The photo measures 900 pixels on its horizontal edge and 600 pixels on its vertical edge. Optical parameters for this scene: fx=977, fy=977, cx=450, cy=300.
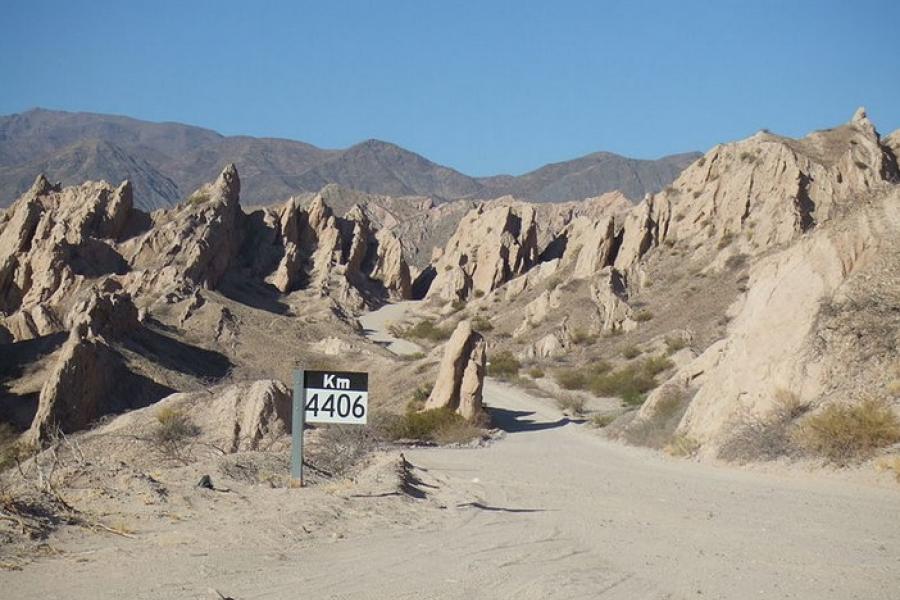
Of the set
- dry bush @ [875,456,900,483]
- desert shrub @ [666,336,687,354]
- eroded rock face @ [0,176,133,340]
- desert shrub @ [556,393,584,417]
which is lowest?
desert shrub @ [556,393,584,417]

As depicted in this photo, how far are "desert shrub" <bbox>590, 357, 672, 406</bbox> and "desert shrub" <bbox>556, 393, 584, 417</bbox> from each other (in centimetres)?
184

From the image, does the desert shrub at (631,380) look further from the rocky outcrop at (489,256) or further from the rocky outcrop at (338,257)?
the rocky outcrop at (489,256)

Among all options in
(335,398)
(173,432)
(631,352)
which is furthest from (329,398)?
(631,352)

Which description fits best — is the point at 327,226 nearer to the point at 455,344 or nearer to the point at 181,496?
the point at 455,344

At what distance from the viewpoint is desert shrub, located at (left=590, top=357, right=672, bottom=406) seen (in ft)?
121

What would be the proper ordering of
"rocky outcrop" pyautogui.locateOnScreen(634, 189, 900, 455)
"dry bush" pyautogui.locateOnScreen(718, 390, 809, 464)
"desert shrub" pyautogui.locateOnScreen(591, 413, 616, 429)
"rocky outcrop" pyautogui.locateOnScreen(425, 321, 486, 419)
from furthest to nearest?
"desert shrub" pyautogui.locateOnScreen(591, 413, 616, 429), "rocky outcrop" pyautogui.locateOnScreen(425, 321, 486, 419), "rocky outcrop" pyautogui.locateOnScreen(634, 189, 900, 455), "dry bush" pyautogui.locateOnScreen(718, 390, 809, 464)

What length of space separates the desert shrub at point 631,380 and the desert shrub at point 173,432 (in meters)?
19.4

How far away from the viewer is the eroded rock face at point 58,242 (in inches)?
2202

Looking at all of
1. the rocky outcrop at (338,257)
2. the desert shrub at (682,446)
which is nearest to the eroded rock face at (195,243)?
the rocky outcrop at (338,257)

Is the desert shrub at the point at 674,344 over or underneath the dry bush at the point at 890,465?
over

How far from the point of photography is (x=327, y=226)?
90.2m

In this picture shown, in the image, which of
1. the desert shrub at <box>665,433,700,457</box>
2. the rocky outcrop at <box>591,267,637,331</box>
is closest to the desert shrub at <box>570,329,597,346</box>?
the rocky outcrop at <box>591,267,637,331</box>

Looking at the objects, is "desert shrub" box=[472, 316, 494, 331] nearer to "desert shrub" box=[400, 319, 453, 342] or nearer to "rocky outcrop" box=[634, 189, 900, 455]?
"desert shrub" box=[400, 319, 453, 342]

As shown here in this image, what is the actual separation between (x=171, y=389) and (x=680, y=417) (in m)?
19.7
